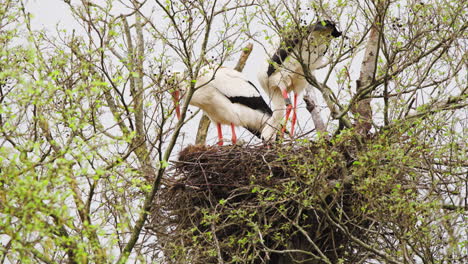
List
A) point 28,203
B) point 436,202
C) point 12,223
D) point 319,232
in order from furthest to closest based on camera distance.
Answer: point 319,232 < point 436,202 < point 12,223 < point 28,203

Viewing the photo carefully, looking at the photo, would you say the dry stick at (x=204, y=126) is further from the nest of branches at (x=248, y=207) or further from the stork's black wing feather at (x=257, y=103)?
the nest of branches at (x=248, y=207)

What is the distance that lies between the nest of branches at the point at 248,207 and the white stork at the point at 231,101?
212 centimetres

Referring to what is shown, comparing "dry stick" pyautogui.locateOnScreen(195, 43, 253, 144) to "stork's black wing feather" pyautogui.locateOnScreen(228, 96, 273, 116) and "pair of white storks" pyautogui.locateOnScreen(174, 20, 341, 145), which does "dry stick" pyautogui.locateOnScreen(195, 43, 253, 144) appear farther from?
"stork's black wing feather" pyautogui.locateOnScreen(228, 96, 273, 116)

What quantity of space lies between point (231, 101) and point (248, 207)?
333cm

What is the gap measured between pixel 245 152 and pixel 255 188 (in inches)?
34.4

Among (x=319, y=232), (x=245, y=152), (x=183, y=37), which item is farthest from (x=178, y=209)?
(x=183, y=37)

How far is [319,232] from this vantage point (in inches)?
343

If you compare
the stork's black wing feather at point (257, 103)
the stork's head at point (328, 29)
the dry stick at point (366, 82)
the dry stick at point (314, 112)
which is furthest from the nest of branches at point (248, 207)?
the stork's black wing feather at point (257, 103)

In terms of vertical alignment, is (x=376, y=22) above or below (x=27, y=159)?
above

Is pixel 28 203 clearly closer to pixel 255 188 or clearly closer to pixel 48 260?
pixel 48 260

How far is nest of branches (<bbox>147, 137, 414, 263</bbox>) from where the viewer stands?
8312 mm

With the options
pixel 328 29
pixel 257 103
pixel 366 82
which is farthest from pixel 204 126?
pixel 366 82

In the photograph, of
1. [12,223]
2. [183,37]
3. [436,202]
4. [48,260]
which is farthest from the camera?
[183,37]

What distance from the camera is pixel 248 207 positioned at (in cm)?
842
